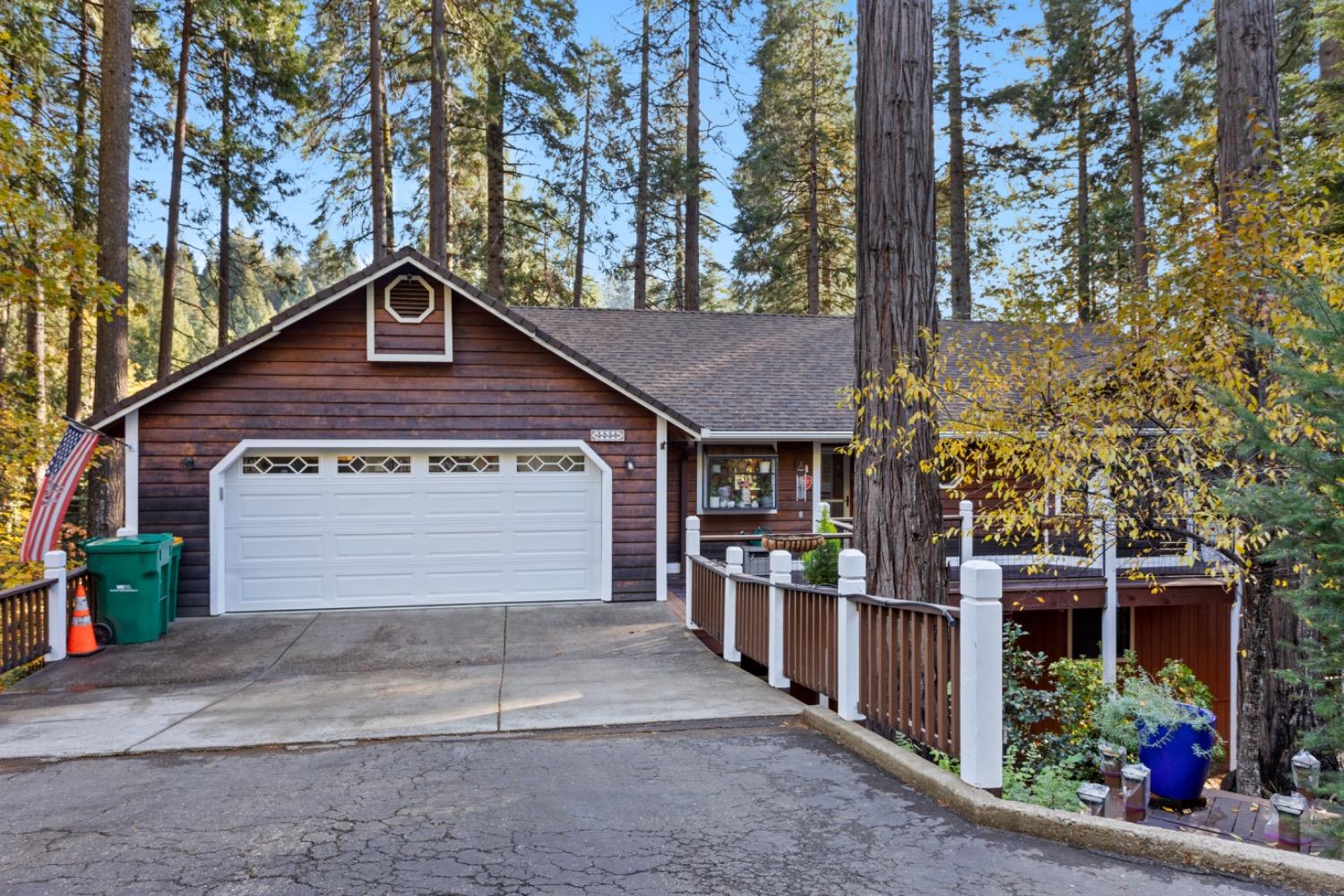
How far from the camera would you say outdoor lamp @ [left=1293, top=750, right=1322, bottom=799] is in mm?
5250

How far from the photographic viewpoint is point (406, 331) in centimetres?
988

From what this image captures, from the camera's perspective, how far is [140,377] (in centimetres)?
2767

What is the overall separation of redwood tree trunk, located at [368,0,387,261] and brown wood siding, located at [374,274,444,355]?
727cm

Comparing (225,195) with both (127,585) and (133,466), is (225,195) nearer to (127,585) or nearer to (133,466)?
(133,466)

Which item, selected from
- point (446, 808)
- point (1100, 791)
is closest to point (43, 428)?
point (446, 808)

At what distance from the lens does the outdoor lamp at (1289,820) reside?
4305 mm

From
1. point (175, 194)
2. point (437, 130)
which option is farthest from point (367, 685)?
point (175, 194)

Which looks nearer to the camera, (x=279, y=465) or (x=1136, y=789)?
(x=1136, y=789)

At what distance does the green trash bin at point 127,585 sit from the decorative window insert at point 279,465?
67.6 inches

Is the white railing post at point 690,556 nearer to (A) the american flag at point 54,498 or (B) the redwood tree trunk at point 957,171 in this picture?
(A) the american flag at point 54,498

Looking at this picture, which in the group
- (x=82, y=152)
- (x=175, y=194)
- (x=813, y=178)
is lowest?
(x=175, y=194)

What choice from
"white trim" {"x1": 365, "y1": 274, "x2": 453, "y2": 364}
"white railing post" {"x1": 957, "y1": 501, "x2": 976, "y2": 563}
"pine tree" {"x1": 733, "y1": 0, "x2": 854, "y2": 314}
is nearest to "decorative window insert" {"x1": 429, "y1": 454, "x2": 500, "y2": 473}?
"white trim" {"x1": 365, "y1": 274, "x2": 453, "y2": 364}

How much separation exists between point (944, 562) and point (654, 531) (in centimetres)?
527

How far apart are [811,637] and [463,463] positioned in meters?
5.93
